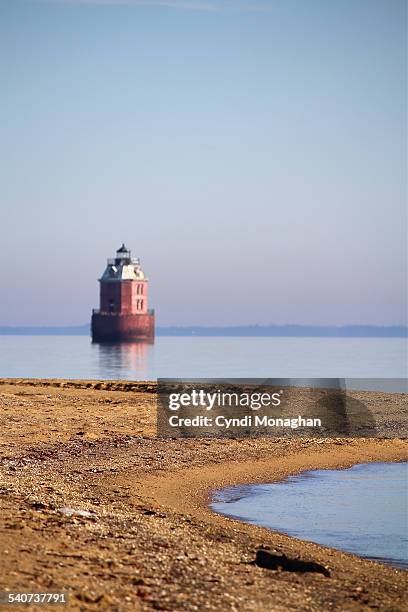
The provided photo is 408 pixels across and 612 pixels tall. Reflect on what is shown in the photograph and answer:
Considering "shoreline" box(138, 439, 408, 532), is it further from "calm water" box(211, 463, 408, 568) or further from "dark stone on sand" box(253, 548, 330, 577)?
"dark stone on sand" box(253, 548, 330, 577)

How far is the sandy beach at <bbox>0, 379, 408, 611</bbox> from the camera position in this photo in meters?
11.7

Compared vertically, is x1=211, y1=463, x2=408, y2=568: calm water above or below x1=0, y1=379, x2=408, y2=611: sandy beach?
below

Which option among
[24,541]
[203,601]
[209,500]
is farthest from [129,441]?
[203,601]

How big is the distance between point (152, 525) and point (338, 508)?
5.64 metres

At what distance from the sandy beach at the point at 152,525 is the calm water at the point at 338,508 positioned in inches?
27.9

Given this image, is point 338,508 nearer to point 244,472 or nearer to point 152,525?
point 244,472

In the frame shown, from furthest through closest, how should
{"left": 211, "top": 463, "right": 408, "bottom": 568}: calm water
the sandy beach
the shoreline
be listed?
the shoreline < {"left": 211, "top": 463, "right": 408, "bottom": 568}: calm water < the sandy beach

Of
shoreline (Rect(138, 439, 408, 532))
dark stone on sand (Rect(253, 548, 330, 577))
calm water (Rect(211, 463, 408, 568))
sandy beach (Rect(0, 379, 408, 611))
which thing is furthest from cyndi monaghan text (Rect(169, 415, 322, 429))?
dark stone on sand (Rect(253, 548, 330, 577))

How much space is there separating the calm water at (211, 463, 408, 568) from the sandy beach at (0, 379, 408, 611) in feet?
2.32

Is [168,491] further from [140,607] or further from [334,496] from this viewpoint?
[140,607]

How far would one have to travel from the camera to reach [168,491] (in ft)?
68.7

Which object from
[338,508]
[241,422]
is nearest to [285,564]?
[338,508]

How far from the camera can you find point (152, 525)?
1581 centimetres

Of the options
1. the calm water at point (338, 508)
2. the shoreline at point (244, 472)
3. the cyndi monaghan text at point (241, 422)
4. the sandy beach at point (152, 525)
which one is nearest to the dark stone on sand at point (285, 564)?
the sandy beach at point (152, 525)
